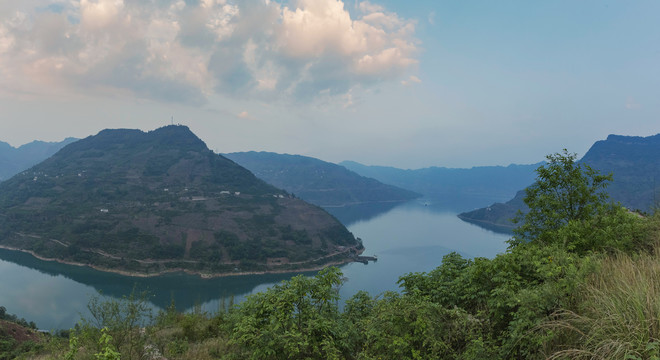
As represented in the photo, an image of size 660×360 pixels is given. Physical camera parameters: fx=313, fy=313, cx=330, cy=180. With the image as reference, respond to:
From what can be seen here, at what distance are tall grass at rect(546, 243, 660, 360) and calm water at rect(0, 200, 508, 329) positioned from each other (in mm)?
41030

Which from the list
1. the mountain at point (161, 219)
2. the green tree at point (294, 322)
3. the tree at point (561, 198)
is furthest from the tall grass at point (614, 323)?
the mountain at point (161, 219)

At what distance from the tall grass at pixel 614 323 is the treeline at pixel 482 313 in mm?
14

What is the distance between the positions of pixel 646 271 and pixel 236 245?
96412 mm

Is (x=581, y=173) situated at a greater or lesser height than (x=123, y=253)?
greater

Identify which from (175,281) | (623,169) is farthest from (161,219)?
(623,169)

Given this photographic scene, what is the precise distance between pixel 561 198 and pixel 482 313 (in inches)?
308

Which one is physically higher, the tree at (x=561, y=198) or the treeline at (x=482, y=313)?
the tree at (x=561, y=198)

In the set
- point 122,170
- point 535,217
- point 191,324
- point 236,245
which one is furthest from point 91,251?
point 535,217

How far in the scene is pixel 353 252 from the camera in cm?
10350

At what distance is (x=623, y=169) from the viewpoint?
153 m

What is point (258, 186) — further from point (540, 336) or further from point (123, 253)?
point (540, 336)

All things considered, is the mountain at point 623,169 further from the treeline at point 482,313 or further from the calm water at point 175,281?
the treeline at point 482,313

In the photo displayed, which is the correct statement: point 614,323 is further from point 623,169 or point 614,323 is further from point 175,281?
point 623,169

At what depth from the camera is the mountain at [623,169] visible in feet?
401
